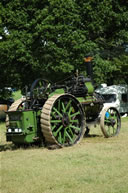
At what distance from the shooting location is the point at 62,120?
30.3 feet

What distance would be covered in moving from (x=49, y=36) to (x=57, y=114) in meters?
9.11

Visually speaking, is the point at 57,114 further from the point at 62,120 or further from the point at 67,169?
the point at 67,169

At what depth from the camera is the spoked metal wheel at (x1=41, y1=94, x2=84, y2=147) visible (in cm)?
880

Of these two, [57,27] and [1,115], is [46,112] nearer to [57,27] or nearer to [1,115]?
[57,27]

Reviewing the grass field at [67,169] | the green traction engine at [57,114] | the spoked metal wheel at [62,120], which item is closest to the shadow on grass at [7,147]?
the grass field at [67,169]

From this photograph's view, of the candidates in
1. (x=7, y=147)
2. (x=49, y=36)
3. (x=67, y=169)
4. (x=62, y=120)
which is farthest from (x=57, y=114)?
(x=49, y=36)

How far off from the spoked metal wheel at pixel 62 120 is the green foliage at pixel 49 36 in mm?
7885

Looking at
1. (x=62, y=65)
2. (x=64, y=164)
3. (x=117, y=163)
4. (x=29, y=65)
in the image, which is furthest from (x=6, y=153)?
(x=29, y=65)

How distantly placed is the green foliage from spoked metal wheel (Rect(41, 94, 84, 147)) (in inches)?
310

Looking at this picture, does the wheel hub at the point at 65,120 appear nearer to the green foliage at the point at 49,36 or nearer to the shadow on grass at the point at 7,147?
the shadow on grass at the point at 7,147

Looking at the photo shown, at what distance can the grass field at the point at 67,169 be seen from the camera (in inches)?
212

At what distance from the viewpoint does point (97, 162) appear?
7.07m

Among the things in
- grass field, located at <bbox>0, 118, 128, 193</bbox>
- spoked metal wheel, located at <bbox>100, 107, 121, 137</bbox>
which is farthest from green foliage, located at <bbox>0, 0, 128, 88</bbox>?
grass field, located at <bbox>0, 118, 128, 193</bbox>

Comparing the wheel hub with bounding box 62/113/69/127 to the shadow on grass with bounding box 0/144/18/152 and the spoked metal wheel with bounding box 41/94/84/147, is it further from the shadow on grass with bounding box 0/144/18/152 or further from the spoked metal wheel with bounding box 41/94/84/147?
the shadow on grass with bounding box 0/144/18/152
